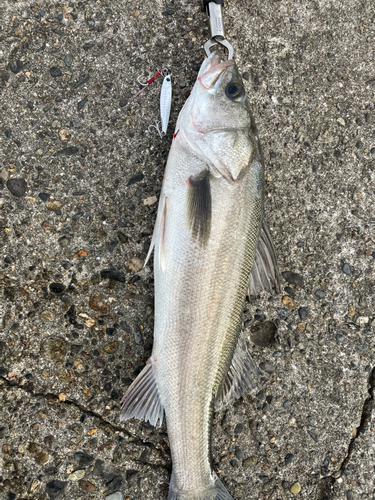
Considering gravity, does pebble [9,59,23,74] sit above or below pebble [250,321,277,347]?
above

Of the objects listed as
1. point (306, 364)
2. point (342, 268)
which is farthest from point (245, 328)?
point (342, 268)

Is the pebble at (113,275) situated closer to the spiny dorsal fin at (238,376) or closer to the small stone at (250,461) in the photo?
the spiny dorsal fin at (238,376)

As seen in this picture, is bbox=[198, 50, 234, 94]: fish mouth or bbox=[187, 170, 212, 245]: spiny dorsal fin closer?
bbox=[187, 170, 212, 245]: spiny dorsal fin

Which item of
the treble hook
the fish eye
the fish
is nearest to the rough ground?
the treble hook

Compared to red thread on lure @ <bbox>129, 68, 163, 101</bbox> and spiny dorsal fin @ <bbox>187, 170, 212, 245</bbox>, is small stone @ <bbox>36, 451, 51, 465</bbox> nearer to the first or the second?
spiny dorsal fin @ <bbox>187, 170, 212, 245</bbox>

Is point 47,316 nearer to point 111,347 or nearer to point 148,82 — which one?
point 111,347

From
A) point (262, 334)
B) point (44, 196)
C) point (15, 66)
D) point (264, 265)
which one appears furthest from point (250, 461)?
point (15, 66)

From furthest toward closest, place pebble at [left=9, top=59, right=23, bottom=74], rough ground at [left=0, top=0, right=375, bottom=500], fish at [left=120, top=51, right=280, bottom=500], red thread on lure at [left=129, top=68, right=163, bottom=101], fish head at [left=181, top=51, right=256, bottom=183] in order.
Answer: red thread on lure at [left=129, top=68, right=163, bottom=101] → pebble at [left=9, top=59, right=23, bottom=74] → rough ground at [left=0, top=0, right=375, bottom=500] → fish head at [left=181, top=51, right=256, bottom=183] → fish at [left=120, top=51, right=280, bottom=500]
